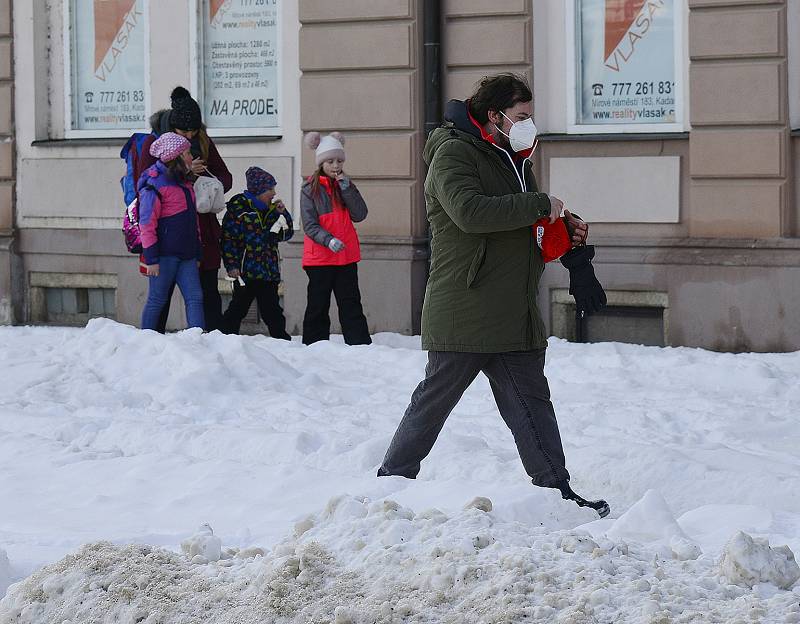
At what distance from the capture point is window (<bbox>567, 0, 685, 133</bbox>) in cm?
1159

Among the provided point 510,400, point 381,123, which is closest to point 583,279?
point 510,400

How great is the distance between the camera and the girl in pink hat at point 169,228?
998 centimetres

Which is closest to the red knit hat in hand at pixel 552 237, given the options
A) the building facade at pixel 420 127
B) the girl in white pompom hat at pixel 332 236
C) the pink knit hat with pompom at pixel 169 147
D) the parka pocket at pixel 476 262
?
the parka pocket at pixel 476 262

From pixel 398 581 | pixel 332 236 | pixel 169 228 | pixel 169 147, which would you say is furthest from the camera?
pixel 332 236

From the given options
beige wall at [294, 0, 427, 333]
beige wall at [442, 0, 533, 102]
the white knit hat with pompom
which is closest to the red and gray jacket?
the white knit hat with pompom

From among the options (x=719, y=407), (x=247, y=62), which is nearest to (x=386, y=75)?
(x=247, y=62)

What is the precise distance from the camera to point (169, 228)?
10.1m

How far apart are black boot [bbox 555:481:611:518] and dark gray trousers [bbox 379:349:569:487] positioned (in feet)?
0.09

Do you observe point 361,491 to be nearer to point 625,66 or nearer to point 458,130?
point 458,130

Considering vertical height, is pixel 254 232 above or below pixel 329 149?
below

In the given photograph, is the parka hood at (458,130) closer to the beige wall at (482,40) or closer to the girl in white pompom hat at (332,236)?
the girl in white pompom hat at (332,236)

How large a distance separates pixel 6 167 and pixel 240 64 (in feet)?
7.82

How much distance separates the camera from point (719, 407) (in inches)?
332

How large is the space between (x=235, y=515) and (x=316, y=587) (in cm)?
169
